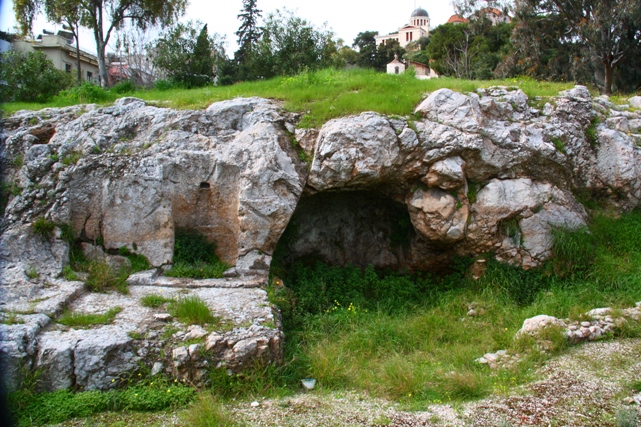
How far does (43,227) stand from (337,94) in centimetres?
523

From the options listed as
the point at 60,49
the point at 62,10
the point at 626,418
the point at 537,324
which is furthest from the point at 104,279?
the point at 60,49

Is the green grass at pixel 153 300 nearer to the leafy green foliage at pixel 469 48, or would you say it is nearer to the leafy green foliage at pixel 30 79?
the leafy green foliage at pixel 30 79

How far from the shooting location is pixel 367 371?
5469 millimetres

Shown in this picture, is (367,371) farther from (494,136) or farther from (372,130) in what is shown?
(494,136)

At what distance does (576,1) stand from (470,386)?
22.9m

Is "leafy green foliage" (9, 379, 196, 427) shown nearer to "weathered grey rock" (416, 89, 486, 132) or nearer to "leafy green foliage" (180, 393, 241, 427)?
"leafy green foliage" (180, 393, 241, 427)

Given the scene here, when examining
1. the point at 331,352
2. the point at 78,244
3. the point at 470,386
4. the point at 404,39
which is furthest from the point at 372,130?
the point at 404,39

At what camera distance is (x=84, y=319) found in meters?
5.31

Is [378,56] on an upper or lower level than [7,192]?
upper

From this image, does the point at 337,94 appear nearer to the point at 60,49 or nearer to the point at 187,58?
the point at 187,58

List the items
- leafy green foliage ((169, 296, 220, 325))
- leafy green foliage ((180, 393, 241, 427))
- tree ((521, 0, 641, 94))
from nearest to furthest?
leafy green foliage ((180, 393, 241, 427)) < leafy green foliage ((169, 296, 220, 325)) < tree ((521, 0, 641, 94))

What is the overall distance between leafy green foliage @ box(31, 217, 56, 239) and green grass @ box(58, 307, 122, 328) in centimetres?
176

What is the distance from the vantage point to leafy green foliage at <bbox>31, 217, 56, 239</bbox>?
6.70m

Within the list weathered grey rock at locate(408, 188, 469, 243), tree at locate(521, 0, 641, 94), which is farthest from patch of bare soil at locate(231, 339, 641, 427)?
tree at locate(521, 0, 641, 94)
